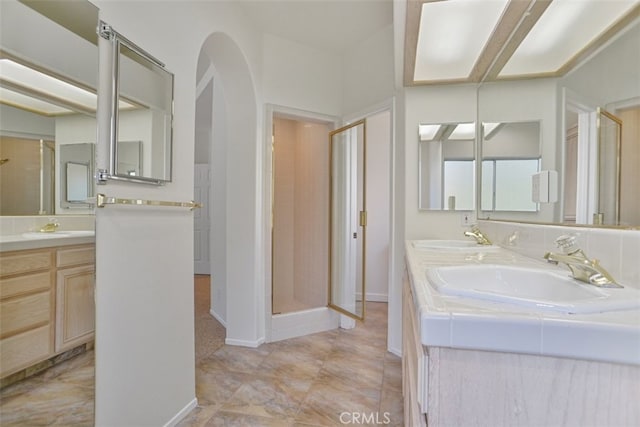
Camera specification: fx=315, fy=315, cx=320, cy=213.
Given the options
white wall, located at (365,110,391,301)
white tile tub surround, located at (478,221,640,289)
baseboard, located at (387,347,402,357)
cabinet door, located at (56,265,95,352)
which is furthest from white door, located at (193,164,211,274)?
white tile tub surround, located at (478,221,640,289)

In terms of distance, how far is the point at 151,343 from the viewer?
1488 mm

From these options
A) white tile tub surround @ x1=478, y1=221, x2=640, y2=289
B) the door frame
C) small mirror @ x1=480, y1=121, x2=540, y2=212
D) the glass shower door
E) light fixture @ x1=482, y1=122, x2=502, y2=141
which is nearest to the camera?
white tile tub surround @ x1=478, y1=221, x2=640, y2=289

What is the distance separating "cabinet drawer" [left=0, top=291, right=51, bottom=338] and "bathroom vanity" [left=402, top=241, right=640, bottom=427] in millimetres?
1161

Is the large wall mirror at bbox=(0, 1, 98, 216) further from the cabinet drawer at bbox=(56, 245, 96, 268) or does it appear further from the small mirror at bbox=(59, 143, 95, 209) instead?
the cabinet drawer at bbox=(56, 245, 96, 268)

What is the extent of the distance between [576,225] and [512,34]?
3.72 ft

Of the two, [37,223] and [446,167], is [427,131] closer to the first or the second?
[446,167]

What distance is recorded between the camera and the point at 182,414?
5.59 ft

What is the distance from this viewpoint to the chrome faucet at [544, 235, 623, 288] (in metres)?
0.79

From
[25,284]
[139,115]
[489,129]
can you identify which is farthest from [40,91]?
[489,129]

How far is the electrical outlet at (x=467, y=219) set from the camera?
2314mm

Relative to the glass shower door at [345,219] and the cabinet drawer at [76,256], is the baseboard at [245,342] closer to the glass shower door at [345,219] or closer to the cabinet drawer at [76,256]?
the glass shower door at [345,219]

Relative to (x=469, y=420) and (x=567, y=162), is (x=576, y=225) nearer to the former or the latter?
(x=567, y=162)

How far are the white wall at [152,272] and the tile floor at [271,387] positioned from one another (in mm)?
101

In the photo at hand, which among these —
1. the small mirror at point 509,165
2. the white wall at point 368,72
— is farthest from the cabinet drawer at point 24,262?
the white wall at point 368,72
